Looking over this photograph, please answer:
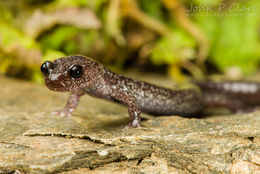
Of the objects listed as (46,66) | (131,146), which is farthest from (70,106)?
(131,146)

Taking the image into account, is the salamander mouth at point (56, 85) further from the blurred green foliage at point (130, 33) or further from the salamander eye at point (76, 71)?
the blurred green foliage at point (130, 33)

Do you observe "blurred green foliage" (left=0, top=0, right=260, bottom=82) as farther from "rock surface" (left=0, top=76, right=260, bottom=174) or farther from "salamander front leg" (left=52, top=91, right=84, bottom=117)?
"rock surface" (left=0, top=76, right=260, bottom=174)

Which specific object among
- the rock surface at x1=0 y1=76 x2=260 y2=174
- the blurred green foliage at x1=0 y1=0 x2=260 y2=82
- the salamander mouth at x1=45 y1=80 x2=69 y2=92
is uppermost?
the blurred green foliage at x1=0 y1=0 x2=260 y2=82

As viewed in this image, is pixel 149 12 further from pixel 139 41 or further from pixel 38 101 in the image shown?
pixel 38 101

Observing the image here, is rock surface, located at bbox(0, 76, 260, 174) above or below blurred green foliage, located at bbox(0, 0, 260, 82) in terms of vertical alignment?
below

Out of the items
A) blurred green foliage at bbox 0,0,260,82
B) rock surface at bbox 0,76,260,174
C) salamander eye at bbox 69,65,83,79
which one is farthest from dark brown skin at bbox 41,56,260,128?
blurred green foliage at bbox 0,0,260,82

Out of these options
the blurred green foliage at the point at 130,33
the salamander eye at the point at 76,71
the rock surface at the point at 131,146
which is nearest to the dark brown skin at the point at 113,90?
the salamander eye at the point at 76,71

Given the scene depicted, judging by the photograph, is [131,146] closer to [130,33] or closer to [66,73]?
[66,73]
